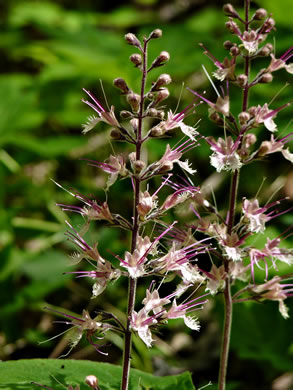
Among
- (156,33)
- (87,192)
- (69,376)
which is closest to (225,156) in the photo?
(156,33)

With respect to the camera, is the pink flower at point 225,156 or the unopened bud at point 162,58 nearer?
the unopened bud at point 162,58

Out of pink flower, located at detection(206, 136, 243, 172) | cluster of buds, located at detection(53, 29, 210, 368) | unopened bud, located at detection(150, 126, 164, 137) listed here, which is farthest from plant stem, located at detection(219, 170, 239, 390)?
unopened bud, located at detection(150, 126, 164, 137)

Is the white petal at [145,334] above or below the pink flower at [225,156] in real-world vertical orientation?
below

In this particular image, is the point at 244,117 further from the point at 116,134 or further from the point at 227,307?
the point at 227,307

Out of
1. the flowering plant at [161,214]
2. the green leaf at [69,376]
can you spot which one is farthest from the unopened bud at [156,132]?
the green leaf at [69,376]

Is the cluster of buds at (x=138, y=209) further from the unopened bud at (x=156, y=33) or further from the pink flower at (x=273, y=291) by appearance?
the pink flower at (x=273, y=291)

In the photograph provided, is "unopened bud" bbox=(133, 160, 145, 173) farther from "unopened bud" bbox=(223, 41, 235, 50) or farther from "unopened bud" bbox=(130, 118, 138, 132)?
"unopened bud" bbox=(223, 41, 235, 50)
